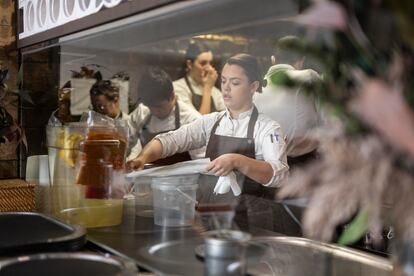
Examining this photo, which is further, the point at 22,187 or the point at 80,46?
the point at 80,46

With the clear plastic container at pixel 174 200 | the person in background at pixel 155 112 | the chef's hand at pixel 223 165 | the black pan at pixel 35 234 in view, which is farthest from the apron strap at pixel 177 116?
the black pan at pixel 35 234

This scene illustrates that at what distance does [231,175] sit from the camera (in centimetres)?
189

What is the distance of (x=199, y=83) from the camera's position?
104 inches

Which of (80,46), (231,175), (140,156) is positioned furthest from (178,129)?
(80,46)

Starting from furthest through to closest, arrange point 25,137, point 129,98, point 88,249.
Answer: point 129,98 → point 25,137 → point 88,249

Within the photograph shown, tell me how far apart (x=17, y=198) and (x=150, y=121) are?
671 mm

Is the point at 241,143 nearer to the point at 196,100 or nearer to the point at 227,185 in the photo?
the point at 227,185

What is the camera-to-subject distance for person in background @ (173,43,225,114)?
227 centimetres

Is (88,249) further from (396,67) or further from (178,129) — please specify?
(396,67)

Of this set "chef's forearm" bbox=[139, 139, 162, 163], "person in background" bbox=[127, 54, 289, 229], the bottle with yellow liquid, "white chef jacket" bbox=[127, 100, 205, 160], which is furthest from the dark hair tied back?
the bottle with yellow liquid

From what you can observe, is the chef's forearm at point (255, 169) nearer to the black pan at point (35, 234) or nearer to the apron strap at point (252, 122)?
the apron strap at point (252, 122)

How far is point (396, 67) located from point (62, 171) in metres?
1.49

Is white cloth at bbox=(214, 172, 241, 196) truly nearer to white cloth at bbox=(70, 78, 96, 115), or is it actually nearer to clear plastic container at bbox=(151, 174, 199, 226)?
clear plastic container at bbox=(151, 174, 199, 226)

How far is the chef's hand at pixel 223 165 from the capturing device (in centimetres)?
188
